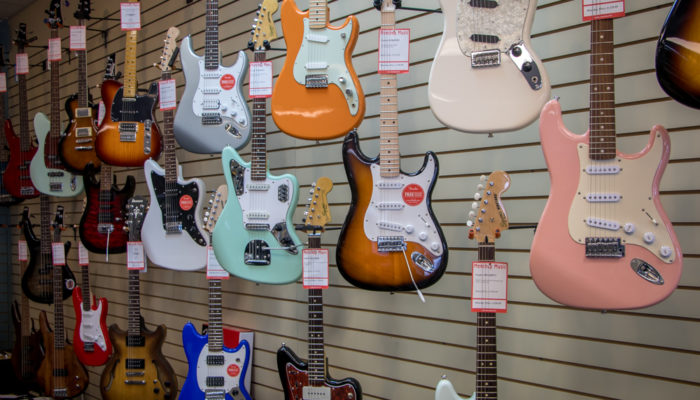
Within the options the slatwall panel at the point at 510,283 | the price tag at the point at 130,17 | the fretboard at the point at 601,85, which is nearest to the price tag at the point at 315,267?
the slatwall panel at the point at 510,283

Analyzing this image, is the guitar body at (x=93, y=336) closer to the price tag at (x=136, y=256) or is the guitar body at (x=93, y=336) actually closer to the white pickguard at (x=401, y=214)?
the price tag at (x=136, y=256)

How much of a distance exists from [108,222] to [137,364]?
0.84 meters

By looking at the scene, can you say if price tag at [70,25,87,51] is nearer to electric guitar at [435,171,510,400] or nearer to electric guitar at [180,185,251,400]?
electric guitar at [180,185,251,400]

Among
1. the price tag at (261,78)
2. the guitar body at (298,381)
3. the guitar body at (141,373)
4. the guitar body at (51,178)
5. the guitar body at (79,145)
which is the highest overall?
the price tag at (261,78)

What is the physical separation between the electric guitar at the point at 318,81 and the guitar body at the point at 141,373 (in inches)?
65.8

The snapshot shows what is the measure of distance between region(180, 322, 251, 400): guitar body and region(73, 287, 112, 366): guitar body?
1041mm

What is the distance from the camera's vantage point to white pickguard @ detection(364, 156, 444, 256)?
2.06 metres

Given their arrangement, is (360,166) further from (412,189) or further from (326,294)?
(326,294)

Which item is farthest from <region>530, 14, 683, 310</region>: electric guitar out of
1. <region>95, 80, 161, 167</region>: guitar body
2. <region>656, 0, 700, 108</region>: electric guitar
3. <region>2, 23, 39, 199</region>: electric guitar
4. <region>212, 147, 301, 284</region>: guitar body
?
<region>2, 23, 39, 199</region>: electric guitar

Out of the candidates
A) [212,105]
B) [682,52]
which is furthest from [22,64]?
[682,52]

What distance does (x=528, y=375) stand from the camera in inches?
85.0

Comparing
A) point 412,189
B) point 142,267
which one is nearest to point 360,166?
point 412,189

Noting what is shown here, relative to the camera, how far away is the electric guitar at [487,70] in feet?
5.87

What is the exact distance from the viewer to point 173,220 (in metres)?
3.05
